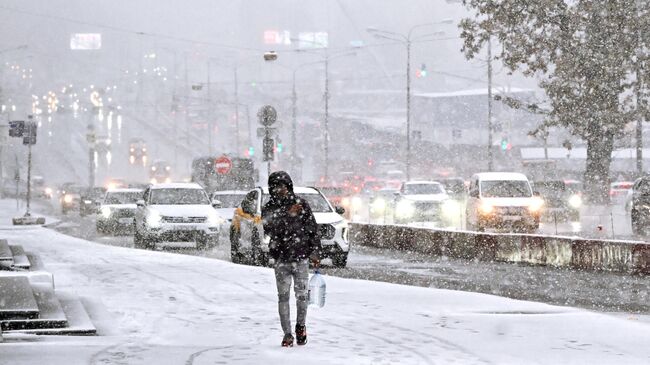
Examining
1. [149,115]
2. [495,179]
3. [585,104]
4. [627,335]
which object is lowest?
[627,335]

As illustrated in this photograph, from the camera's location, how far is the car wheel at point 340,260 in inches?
893

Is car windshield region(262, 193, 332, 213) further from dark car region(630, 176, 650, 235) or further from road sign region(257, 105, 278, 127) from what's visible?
dark car region(630, 176, 650, 235)

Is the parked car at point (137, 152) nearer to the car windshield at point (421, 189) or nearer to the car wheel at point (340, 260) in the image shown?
→ the car windshield at point (421, 189)

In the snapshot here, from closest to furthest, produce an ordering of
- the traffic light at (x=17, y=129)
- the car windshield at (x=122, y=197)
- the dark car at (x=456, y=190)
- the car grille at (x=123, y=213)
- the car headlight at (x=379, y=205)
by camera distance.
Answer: the car grille at (x=123, y=213) → the car windshield at (x=122, y=197) → the traffic light at (x=17, y=129) → the dark car at (x=456, y=190) → the car headlight at (x=379, y=205)

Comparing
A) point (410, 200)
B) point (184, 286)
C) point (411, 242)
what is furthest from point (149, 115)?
point (184, 286)

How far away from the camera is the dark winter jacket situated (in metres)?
10.2

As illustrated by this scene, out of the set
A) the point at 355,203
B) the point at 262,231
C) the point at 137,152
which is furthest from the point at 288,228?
the point at 137,152

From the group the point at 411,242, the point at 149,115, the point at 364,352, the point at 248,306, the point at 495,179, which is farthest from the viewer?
the point at 149,115

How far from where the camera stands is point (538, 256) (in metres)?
24.3

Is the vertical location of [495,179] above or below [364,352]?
above

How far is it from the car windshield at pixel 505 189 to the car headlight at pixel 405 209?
6355mm

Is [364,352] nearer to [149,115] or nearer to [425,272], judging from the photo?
[425,272]

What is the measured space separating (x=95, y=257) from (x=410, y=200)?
20.0 m

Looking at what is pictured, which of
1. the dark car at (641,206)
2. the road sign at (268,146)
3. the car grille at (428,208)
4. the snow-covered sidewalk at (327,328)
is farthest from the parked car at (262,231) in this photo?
the car grille at (428,208)
